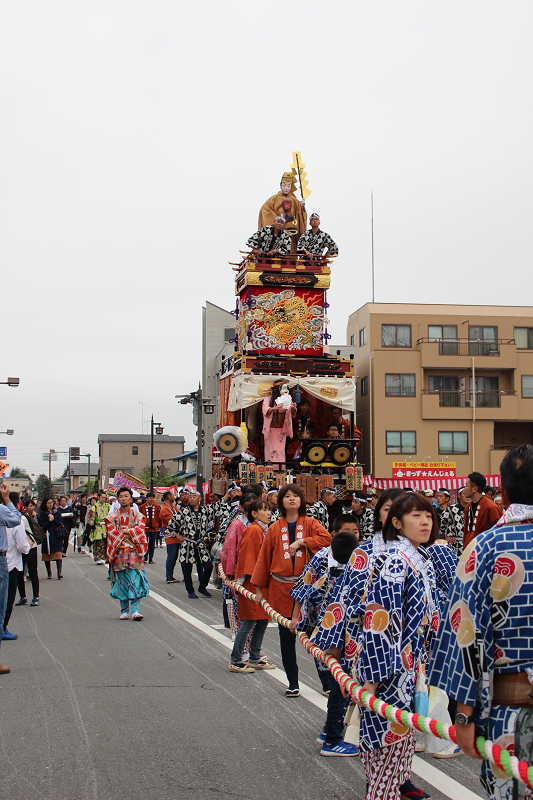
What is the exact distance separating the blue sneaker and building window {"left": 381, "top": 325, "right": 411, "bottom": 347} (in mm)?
30363

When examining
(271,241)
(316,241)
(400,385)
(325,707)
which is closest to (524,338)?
(400,385)

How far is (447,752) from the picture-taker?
5211 mm

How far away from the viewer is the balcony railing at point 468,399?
35.1 metres

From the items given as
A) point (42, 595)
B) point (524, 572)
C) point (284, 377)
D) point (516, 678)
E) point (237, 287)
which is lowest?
point (42, 595)

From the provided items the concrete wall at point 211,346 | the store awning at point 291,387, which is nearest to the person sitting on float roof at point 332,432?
the store awning at point 291,387

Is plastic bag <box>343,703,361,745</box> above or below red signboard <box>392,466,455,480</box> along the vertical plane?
below

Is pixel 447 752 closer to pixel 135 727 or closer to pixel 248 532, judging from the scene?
pixel 135 727

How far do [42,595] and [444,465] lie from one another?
22091mm

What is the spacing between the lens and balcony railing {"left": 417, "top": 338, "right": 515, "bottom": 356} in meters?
35.2

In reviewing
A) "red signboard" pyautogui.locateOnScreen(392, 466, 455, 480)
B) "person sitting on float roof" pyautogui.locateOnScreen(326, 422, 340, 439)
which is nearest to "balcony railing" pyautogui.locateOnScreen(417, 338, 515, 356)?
"red signboard" pyautogui.locateOnScreen(392, 466, 455, 480)

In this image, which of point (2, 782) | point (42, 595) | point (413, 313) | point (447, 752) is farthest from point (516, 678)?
point (413, 313)

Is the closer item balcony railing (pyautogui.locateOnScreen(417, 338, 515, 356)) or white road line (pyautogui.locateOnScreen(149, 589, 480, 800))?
white road line (pyautogui.locateOnScreen(149, 589, 480, 800))

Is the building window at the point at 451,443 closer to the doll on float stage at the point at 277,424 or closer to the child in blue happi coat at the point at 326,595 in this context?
the doll on float stage at the point at 277,424

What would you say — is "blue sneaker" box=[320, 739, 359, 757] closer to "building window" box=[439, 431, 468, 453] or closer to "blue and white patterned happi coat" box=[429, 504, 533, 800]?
"blue and white patterned happi coat" box=[429, 504, 533, 800]
